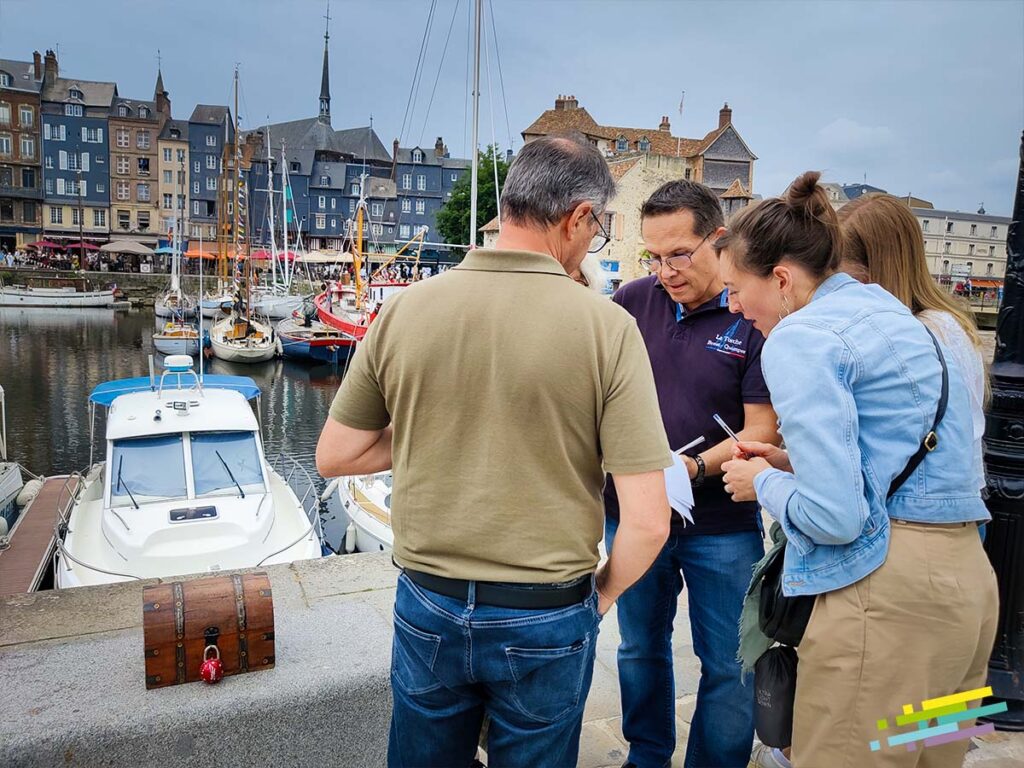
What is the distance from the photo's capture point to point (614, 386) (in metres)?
1.60

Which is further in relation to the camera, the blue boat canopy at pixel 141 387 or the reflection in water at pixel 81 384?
the reflection in water at pixel 81 384

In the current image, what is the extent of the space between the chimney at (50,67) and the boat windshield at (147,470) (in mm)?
76762

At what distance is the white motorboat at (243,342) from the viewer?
30.6 metres

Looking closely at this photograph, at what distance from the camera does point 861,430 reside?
1.69 meters

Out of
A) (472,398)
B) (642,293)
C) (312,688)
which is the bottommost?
(312,688)

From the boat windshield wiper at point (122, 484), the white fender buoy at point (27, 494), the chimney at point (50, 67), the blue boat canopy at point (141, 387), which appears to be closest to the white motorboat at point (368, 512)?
the blue boat canopy at point (141, 387)

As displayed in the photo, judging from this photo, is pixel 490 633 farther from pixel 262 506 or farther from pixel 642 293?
pixel 262 506

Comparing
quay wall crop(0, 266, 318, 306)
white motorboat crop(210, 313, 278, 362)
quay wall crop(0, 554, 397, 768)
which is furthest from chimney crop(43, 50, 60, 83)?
quay wall crop(0, 554, 397, 768)

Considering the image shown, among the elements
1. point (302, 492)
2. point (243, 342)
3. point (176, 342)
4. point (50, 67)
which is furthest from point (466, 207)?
point (50, 67)

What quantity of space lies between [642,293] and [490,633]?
168cm

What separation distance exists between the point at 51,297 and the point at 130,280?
9011 mm

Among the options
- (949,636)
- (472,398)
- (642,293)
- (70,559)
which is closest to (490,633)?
(472,398)

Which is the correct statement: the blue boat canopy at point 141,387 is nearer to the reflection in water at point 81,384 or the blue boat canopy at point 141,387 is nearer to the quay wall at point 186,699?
the reflection in water at point 81,384

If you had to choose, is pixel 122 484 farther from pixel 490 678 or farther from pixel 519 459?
pixel 519 459
